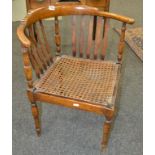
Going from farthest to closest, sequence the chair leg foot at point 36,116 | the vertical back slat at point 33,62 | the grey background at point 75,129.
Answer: the grey background at point 75,129, the chair leg foot at point 36,116, the vertical back slat at point 33,62

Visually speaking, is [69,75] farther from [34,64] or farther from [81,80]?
[34,64]

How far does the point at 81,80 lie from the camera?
1.31 m

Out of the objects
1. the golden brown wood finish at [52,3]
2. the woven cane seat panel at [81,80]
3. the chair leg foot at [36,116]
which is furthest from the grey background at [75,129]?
the golden brown wood finish at [52,3]

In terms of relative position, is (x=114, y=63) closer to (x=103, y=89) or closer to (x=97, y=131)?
(x=103, y=89)

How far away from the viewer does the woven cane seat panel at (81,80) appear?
120 cm

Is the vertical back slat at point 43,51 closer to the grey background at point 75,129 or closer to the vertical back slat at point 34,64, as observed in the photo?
the vertical back slat at point 34,64

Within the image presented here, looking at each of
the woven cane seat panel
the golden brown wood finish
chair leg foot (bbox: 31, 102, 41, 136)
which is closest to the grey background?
chair leg foot (bbox: 31, 102, 41, 136)

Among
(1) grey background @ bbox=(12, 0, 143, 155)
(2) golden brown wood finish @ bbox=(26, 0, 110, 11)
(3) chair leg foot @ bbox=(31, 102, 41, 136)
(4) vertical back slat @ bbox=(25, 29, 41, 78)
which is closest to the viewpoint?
(4) vertical back slat @ bbox=(25, 29, 41, 78)

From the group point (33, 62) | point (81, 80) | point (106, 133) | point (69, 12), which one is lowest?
point (106, 133)

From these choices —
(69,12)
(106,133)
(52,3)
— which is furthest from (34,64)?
(52,3)

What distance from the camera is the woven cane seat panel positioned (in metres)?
1.20

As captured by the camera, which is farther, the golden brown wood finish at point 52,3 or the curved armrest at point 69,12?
the golden brown wood finish at point 52,3

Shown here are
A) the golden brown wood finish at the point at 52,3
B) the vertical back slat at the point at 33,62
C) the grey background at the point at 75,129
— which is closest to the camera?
the vertical back slat at the point at 33,62

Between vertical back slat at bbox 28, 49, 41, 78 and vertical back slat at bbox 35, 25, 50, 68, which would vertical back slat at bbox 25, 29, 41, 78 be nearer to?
vertical back slat at bbox 28, 49, 41, 78
